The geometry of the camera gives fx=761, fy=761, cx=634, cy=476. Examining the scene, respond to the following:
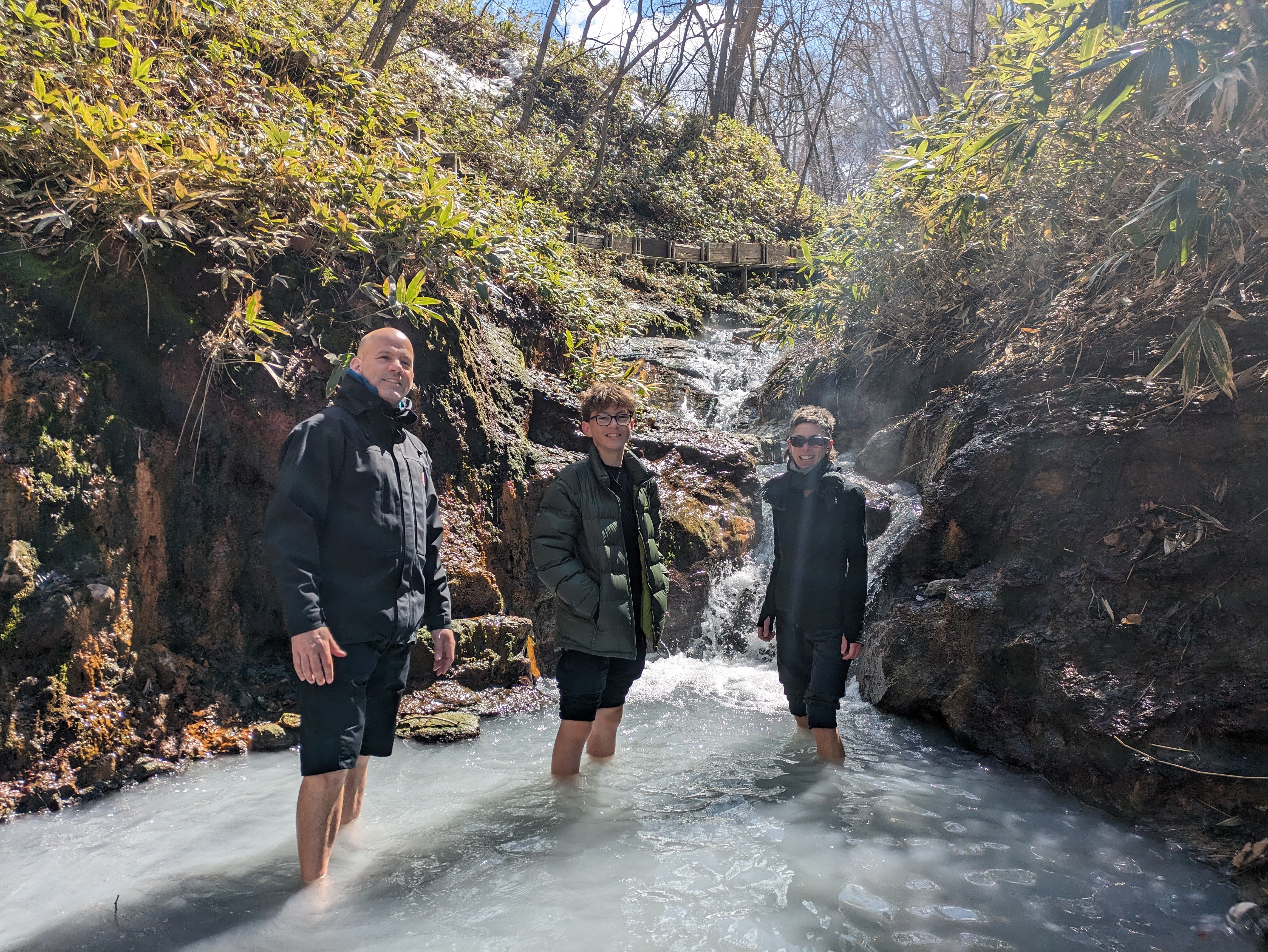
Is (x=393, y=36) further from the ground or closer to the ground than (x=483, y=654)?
further from the ground

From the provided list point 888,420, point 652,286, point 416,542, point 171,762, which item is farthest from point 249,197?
point 652,286

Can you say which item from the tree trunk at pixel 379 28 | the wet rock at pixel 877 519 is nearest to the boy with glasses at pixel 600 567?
the wet rock at pixel 877 519

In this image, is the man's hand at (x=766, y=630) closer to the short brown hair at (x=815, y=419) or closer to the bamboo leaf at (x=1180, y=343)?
the short brown hair at (x=815, y=419)

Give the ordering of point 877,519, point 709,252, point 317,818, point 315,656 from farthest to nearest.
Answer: point 709,252, point 877,519, point 317,818, point 315,656

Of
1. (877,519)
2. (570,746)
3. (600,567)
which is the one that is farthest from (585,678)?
(877,519)

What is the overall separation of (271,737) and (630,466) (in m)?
2.50

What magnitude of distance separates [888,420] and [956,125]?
2.97 meters

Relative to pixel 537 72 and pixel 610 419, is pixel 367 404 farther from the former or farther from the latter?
pixel 537 72

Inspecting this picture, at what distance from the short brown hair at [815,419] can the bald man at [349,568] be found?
2.04 metres

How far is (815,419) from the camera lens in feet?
13.3

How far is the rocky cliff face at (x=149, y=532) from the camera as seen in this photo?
3.48m

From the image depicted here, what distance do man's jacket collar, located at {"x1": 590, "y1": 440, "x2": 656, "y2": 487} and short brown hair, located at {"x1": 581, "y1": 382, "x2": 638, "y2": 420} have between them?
0.58 feet

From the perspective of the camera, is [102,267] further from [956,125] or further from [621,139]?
[621,139]

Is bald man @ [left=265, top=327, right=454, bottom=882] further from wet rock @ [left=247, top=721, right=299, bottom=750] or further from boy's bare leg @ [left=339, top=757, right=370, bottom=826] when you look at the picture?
wet rock @ [left=247, top=721, right=299, bottom=750]
